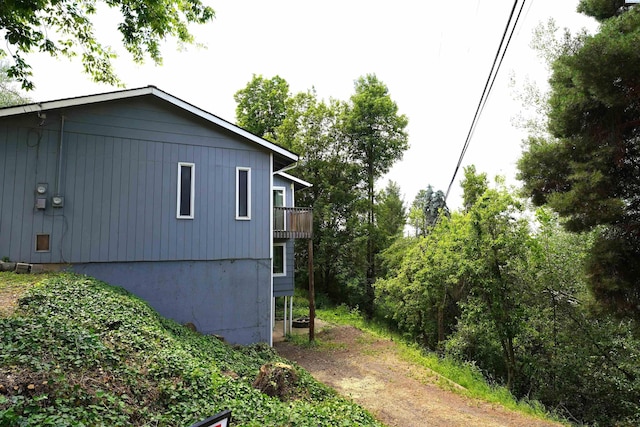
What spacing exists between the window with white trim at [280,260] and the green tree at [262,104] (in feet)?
43.4

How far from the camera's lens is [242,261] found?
9820 mm

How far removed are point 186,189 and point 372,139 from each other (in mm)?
15217

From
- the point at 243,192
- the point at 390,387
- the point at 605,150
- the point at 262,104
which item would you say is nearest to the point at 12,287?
the point at 243,192

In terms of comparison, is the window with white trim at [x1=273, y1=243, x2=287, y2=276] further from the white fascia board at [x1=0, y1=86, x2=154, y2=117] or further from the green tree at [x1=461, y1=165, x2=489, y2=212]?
the green tree at [x1=461, y1=165, x2=489, y2=212]

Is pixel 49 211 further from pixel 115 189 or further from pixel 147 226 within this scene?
pixel 147 226

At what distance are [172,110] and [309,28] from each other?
173 inches

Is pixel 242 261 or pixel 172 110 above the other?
pixel 172 110

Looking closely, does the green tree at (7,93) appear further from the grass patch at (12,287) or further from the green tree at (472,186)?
the green tree at (472,186)

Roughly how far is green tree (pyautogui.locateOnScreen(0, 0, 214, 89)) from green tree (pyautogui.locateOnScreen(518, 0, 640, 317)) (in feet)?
21.9

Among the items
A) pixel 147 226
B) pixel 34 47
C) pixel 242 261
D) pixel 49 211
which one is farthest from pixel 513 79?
pixel 49 211

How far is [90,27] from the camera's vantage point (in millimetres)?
6902

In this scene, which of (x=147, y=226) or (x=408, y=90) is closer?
(x=408, y=90)

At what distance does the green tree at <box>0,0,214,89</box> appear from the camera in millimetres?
5746

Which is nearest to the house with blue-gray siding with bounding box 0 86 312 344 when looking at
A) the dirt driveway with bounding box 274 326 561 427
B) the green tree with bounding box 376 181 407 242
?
the dirt driveway with bounding box 274 326 561 427
